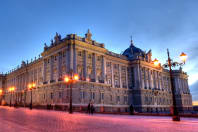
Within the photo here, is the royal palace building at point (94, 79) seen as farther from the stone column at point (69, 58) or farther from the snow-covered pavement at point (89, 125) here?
the snow-covered pavement at point (89, 125)

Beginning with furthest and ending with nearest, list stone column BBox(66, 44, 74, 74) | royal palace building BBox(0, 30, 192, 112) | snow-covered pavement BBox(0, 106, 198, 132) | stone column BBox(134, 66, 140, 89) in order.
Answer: stone column BBox(134, 66, 140, 89), royal palace building BBox(0, 30, 192, 112), stone column BBox(66, 44, 74, 74), snow-covered pavement BBox(0, 106, 198, 132)

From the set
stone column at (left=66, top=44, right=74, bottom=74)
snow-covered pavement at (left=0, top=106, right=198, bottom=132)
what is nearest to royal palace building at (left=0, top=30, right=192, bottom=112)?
stone column at (left=66, top=44, right=74, bottom=74)

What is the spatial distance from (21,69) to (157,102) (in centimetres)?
5875

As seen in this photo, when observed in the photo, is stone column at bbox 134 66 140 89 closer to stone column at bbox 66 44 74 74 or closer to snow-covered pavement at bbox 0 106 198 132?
stone column at bbox 66 44 74 74

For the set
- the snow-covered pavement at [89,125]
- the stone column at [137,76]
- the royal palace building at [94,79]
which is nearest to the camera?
the snow-covered pavement at [89,125]

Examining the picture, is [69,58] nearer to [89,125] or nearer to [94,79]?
[94,79]

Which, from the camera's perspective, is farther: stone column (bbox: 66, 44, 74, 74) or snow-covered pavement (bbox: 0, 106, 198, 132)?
stone column (bbox: 66, 44, 74, 74)

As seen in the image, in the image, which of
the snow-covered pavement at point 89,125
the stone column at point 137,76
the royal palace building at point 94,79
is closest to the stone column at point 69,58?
the royal palace building at point 94,79

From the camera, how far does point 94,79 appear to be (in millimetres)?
48094

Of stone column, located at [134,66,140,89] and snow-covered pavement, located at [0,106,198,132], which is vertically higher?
stone column, located at [134,66,140,89]

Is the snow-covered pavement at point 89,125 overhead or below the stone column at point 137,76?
below

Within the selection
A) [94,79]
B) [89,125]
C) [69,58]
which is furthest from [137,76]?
[89,125]

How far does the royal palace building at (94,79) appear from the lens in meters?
45.1

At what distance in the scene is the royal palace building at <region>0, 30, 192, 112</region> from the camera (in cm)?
4506
